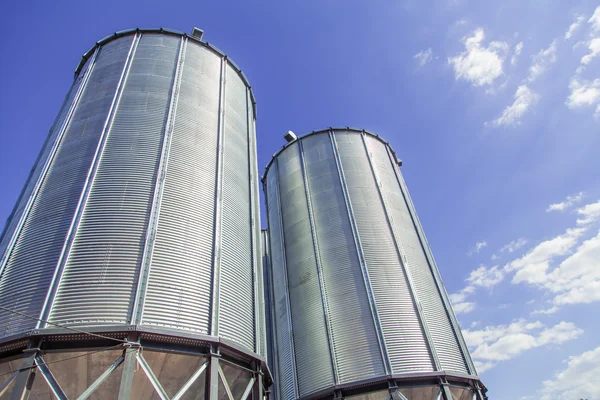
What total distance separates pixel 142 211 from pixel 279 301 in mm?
11718

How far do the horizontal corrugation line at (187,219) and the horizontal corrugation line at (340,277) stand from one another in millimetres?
8089

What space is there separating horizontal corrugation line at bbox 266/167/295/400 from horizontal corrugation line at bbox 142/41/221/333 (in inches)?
353

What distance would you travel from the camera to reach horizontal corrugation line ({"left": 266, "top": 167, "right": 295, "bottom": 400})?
65.7ft

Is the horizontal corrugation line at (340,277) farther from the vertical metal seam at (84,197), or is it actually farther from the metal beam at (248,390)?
the vertical metal seam at (84,197)

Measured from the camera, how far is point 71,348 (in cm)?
1047

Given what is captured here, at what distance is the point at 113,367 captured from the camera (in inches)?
410

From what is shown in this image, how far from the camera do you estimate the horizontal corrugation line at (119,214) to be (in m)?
11.2

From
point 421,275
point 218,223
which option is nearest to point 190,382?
point 218,223

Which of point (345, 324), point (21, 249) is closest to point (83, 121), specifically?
point (21, 249)

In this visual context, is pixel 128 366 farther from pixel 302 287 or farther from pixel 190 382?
pixel 302 287

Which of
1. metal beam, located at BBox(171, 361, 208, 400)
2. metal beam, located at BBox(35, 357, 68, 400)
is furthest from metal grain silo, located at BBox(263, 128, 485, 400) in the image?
metal beam, located at BBox(35, 357, 68, 400)

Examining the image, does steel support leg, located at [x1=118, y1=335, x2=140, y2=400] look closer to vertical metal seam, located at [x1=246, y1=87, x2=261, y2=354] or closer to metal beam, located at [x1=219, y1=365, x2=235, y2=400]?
metal beam, located at [x1=219, y1=365, x2=235, y2=400]

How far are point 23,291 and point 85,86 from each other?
11050 millimetres

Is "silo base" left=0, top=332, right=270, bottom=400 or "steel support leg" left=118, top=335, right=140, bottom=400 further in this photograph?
"silo base" left=0, top=332, right=270, bottom=400
